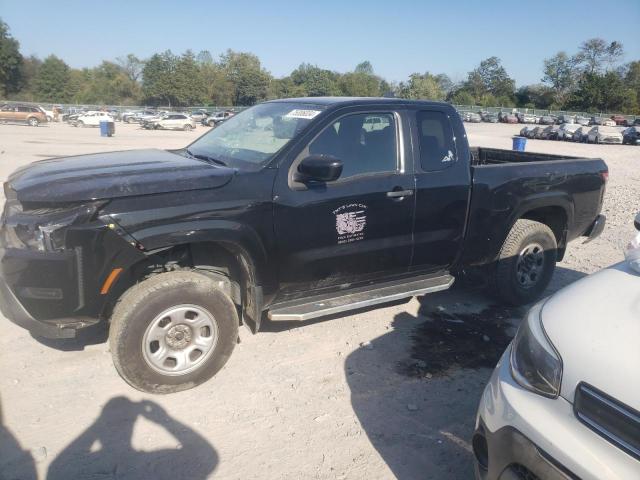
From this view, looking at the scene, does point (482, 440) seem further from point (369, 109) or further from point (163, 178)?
point (369, 109)

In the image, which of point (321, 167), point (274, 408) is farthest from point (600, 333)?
point (274, 408)

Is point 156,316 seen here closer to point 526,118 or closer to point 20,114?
point 20,114

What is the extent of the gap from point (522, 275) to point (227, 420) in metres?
3.39

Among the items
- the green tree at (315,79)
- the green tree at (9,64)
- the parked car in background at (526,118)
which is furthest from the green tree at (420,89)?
the green tree at (9,64)

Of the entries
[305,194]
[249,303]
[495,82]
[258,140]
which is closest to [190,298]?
[249,303]

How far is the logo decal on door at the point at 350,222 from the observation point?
143 inches

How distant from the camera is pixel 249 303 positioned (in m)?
3.54

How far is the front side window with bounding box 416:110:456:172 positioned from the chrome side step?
1.00 m

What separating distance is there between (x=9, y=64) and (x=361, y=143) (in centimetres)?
9080

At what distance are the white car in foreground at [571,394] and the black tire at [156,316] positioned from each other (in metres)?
1.82

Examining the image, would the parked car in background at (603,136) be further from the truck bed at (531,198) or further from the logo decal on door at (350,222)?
the logo decal on door at (350,222)

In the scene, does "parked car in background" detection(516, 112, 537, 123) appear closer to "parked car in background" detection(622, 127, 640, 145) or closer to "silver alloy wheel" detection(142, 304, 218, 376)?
"parked car in background" detection(622, 127, 640, 145)

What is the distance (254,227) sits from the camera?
10.9 ft

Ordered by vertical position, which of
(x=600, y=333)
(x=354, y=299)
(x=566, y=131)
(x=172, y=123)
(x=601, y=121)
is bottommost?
(x=354, y=299)
